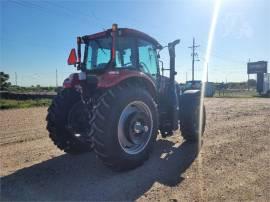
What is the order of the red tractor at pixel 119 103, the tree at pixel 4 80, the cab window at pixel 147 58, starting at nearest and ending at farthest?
the red tractor at pixel 119 103
the cab window at pixel 147 58
the tree at pixel 4 80

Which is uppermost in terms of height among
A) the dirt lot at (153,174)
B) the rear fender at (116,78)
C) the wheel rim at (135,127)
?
the rear fender at (116,78)

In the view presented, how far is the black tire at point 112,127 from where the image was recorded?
16.3ft

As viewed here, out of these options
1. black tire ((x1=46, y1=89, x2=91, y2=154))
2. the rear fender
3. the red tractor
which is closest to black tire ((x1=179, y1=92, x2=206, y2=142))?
the red tractor

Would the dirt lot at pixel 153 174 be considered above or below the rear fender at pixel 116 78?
below

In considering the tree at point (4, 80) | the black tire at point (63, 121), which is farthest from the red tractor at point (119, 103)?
the tree at point (4, 80)

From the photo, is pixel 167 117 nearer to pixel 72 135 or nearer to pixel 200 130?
pixel 200 130

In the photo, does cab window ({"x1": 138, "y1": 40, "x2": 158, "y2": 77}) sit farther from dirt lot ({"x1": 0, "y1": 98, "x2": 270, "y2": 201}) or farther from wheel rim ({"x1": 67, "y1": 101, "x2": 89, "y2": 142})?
dirt lot ({"x1": 0, "y1": 98, "x2": 270, "y2": 201})

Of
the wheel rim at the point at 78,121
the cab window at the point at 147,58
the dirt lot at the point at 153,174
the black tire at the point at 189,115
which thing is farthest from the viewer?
the black tire at the point at 189,115

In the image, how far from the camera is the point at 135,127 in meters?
5.68

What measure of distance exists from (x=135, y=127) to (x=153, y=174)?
0.94m

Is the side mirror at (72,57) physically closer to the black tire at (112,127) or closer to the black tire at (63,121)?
the black tire at (63,121)

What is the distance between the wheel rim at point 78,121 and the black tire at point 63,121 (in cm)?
5

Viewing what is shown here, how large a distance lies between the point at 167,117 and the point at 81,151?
83.1 inches

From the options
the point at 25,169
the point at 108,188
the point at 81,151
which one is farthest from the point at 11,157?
the point at 108,188
